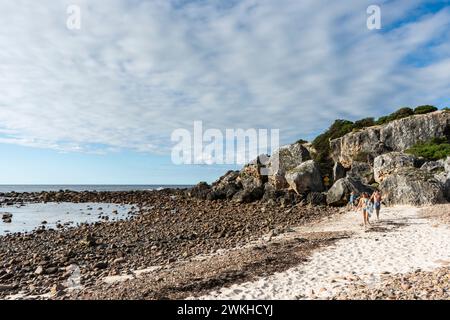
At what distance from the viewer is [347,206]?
2841 centimetres

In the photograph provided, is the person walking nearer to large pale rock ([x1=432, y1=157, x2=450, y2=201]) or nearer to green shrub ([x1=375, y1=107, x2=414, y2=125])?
large pale rock ([x1=432, y1=157, x2=450, y2=201])

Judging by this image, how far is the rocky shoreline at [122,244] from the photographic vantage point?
1296 cm

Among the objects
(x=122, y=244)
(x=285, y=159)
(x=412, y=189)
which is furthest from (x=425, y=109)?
(x=122, y=244)

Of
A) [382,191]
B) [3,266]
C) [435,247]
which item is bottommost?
[3,266]

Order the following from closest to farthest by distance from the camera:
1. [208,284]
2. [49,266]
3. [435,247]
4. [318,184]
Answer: [208,284]
[435,247]
[49,266]
[318,184]

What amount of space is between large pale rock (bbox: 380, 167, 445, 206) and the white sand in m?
7.92

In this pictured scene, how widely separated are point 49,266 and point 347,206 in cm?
2206

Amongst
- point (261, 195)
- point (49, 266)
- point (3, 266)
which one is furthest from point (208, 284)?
point (261, 195)

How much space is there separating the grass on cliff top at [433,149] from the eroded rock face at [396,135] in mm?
1558

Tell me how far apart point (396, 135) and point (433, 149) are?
738 centimetres

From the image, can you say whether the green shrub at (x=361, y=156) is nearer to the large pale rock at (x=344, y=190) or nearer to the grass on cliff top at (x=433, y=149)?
the grass on cliff top at (x=433, y=149)

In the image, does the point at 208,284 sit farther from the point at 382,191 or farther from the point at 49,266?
the point at 382,191

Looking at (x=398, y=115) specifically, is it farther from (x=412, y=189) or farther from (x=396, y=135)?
(x=412, y=189)

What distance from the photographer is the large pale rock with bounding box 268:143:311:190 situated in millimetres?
40713
